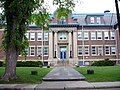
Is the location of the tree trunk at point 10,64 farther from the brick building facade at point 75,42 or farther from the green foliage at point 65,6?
the brick building facade at point 75,42

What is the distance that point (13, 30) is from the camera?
2277 cm

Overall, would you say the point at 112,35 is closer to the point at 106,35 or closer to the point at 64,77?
the point at 106,35

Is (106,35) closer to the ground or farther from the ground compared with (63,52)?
farther from the ground

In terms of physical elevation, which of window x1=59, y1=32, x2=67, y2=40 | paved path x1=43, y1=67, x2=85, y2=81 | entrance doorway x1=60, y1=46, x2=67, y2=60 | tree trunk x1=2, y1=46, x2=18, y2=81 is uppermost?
window x1=59, y1=32, x2=67, y2=40

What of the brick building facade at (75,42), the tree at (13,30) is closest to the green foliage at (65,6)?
the tree at (13,30)

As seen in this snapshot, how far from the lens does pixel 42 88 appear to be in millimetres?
19047

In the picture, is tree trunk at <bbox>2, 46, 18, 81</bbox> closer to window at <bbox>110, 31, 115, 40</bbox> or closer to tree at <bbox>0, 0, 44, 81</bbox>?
tree at <bbox>0, 0, 44, 81</bbox>

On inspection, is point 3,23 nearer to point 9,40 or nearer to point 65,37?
point 9,40

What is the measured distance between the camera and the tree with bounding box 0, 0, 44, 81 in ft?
73.8

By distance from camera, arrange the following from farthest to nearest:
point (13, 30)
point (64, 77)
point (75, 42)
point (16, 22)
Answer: point (75, 42) < point (64, 77) < point (16, 22) < point (13, 30)

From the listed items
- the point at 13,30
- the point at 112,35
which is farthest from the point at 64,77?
the point at 112,35

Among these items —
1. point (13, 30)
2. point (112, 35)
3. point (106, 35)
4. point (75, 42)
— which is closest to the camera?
point (13, 30)

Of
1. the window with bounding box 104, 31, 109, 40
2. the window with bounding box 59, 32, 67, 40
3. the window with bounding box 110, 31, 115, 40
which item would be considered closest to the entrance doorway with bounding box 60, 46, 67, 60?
the window with bounding box 59, 32, 67, 40

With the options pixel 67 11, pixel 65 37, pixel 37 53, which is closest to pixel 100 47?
pixel 65 37
